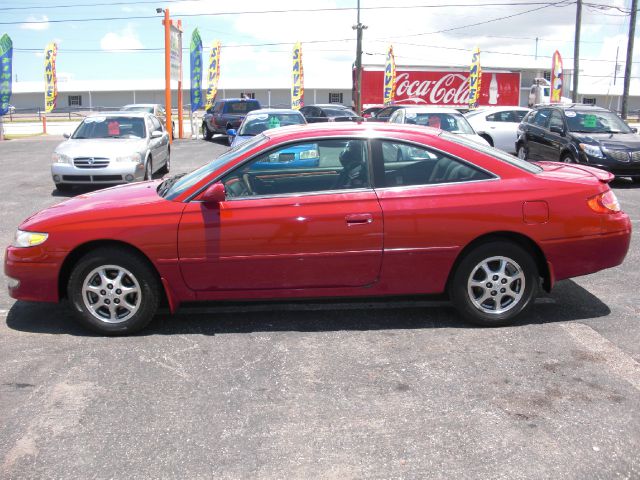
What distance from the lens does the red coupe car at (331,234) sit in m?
4.73

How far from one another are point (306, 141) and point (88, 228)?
1740mm

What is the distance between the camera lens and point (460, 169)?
4.96 m

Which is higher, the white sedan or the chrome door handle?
the white sedan

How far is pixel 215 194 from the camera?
15.4 ft

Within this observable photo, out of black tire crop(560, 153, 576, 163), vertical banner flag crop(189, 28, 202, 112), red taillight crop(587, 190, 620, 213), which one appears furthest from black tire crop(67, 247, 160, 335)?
vertical banner flag crop(189, 28, 202, 112)

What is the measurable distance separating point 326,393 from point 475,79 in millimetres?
31929

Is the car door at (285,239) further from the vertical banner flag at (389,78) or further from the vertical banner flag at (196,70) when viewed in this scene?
the vertical banner flag at (389,78)

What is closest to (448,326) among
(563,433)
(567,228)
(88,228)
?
(567,228)

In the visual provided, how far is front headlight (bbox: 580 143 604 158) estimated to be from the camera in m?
12.5

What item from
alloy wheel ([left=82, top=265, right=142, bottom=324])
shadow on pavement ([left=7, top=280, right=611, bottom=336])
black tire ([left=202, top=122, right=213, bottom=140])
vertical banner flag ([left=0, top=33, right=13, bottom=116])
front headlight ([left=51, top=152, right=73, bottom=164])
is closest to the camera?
alloy wheel ([left=82, top=265, right=142, bottom=324])

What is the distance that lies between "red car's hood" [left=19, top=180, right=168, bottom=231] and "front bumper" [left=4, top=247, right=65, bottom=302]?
20 cm

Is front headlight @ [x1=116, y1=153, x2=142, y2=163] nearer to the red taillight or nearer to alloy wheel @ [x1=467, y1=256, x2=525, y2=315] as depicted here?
alloy wheel @ [x1=467, y1=256, x2=525, y2=315]

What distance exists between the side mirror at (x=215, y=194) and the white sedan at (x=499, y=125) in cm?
1487

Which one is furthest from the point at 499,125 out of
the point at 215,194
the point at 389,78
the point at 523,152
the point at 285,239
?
the point at 215,194
